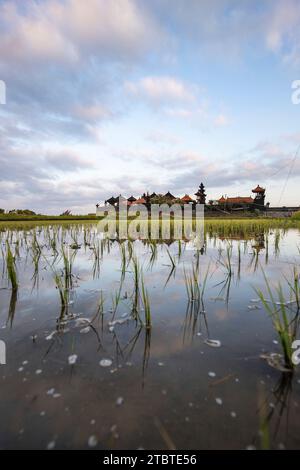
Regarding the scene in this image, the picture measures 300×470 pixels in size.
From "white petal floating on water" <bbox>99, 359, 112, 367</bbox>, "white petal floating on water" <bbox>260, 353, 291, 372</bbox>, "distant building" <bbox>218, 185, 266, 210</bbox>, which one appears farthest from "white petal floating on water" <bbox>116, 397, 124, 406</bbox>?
"distant building" <bbox>218, 185, 266, 210</bbox>

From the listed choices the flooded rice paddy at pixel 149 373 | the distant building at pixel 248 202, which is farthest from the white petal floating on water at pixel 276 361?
the distant building at pixel 248 202

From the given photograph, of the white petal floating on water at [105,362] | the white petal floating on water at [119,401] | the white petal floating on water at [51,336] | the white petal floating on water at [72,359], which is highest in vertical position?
the white petal floating on water at [51,336]

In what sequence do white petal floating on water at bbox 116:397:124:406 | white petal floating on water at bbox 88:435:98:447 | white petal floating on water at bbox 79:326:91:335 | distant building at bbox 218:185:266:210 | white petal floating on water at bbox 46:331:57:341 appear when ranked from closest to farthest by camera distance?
white petal floating on water at bbox 88:435:98:447 → white petal floating on water at bbox 116:397:124:406 → white petal floating on water at bbox 46:331:57:341 → white petal floating on water at bbox 79:326:91:335 → distant building at bbox 218:185:266:210

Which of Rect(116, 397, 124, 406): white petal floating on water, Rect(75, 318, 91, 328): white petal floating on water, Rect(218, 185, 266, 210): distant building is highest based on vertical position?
Rect(218, 185, 266, 210): distant building

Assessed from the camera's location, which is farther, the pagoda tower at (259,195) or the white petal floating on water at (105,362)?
the pagoda tower at (259,195)

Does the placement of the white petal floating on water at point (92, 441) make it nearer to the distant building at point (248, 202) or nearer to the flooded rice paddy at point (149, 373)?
the flooded rice paddy at point (149, 373)

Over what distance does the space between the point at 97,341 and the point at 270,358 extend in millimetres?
1539

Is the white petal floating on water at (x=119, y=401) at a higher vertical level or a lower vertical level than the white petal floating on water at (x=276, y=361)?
lower

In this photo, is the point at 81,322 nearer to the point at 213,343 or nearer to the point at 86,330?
the point at 86,330

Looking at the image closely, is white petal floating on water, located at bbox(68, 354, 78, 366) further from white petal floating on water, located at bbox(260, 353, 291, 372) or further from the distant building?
the distant building

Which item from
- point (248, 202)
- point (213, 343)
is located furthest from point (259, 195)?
point (213, 343)
